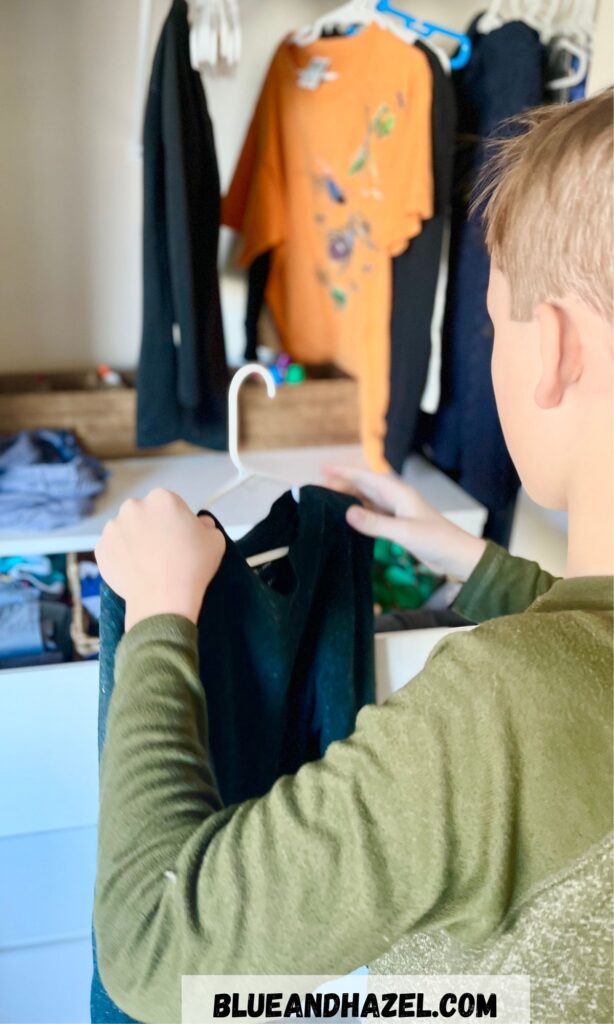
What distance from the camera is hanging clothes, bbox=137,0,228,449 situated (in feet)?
4.04

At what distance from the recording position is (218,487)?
1435 mm

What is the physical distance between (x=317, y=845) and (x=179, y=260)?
1053 mm

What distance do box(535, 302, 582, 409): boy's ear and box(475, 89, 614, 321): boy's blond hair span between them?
0.02m

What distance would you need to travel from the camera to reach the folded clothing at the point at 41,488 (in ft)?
3.98

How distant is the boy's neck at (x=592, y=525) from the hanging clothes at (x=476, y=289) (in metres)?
0.89

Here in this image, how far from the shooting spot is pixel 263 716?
78cm

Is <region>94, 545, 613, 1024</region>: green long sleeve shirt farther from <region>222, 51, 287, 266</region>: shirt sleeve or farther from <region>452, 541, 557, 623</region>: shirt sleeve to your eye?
<region>222, 51, 287, 266</region>: shirt sleeve

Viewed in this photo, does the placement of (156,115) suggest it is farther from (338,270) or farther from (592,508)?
(592,508)

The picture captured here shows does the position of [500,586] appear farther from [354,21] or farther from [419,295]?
[354,21]

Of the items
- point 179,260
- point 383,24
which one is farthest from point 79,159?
point 383,24

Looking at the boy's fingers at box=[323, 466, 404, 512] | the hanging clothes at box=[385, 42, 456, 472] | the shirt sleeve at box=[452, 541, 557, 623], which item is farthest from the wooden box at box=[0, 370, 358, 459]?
the shirt sleeve at box=[452, 541, 557, 623]

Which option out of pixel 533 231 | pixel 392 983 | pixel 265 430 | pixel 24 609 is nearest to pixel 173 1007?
pixel 392 983

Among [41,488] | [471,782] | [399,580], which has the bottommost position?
[399,580]

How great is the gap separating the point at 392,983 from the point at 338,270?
1.24 metres
